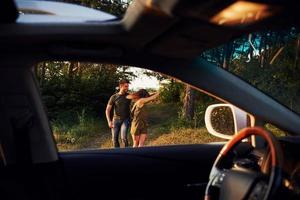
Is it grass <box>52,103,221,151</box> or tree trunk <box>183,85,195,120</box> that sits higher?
tree trunk <box>183,85,195,120</box>

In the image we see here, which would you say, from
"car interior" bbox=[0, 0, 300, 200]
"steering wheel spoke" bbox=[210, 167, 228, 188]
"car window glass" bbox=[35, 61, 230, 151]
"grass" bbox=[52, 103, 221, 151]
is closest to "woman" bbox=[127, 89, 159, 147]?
"grass" bbox=[52, 103, 221, 151]

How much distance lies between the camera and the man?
A: 37.4ft

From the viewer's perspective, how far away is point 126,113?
11.6m

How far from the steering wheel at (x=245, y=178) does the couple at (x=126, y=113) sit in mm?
8705

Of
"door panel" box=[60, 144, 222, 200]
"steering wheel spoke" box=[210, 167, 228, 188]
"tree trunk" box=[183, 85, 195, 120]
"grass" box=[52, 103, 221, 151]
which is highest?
"steering wheel spoke" box=[210, 167, 228, 188]

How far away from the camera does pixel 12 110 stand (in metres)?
2.95

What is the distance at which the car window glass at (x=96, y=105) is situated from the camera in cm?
1650

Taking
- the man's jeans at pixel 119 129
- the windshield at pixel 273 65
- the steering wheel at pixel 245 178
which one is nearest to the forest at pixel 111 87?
the windshield at pixel 273 65

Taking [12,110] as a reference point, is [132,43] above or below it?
above

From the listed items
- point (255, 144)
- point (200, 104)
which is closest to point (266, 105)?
point (255, 144)

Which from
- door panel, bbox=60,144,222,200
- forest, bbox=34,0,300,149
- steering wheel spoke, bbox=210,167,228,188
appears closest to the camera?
steering wheel spoke, bbox=210,167,228,188

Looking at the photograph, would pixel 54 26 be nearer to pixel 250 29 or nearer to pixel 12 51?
pixel 12 51

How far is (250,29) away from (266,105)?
796mm

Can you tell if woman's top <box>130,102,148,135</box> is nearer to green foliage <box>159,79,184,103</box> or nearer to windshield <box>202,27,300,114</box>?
windshield <box>202,27,300,114</box>
